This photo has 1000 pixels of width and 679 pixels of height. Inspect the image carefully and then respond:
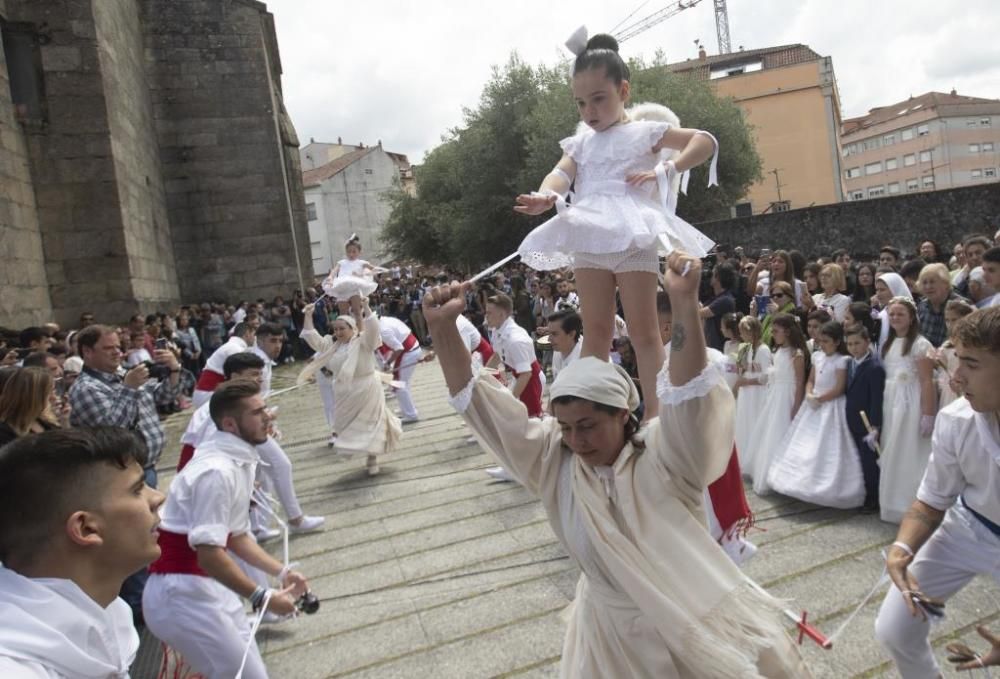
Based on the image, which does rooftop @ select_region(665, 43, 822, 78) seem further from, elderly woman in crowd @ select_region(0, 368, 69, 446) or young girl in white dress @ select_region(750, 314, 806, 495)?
elderly woman in crowd @ select_region(0, 368, 69, 446)

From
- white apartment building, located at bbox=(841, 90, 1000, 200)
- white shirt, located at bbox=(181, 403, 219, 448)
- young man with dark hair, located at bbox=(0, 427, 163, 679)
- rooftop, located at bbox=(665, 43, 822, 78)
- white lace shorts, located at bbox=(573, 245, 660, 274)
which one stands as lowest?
white shirt, located at bbox=(181, 403, 219, 448)

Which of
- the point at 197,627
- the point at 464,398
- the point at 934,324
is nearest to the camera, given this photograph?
the point at 464,398

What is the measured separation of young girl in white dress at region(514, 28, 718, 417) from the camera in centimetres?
265

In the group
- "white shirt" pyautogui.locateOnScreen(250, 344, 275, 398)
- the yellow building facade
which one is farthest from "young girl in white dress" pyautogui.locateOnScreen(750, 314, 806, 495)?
the yellow building facade

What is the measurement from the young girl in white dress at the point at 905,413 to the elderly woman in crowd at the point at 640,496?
3.37 metres

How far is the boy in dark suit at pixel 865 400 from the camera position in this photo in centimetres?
523

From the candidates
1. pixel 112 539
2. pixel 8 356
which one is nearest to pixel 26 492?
pixel 112 539

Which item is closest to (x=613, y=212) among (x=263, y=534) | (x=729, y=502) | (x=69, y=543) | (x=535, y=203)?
(x=535, y=203)

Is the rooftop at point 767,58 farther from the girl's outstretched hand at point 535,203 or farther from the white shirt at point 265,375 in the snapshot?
the girl's outstretched hand at point 535,203

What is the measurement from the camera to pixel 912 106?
68250mm

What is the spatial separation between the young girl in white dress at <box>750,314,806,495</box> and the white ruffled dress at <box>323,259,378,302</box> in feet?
14.6

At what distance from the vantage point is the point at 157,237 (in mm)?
16766

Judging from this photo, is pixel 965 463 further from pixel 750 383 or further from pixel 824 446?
pixel 750 383

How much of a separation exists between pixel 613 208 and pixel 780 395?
411 cm
